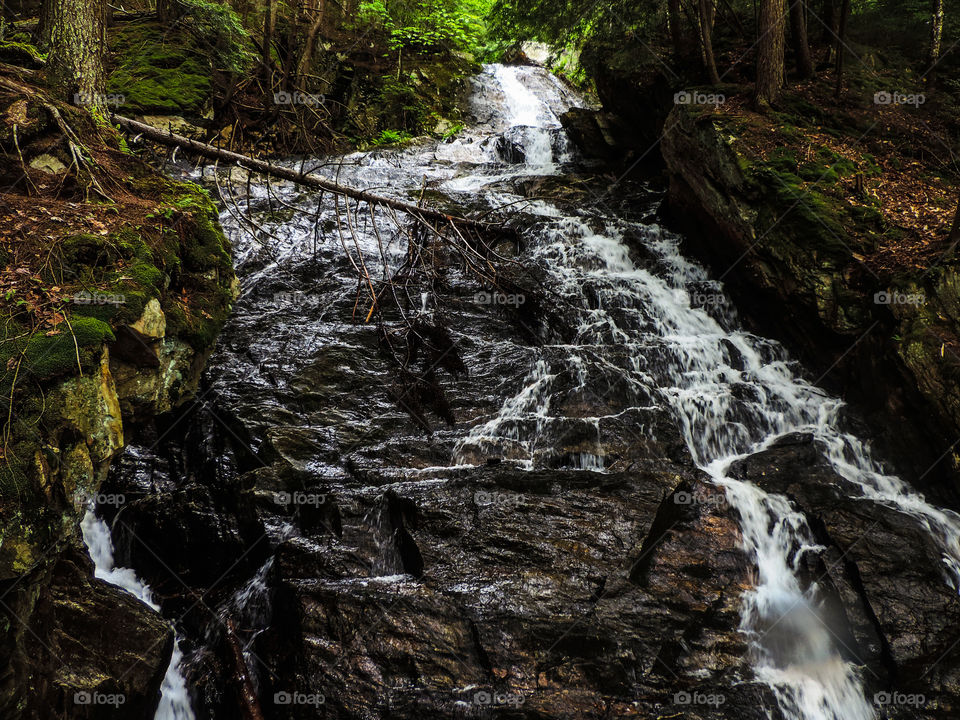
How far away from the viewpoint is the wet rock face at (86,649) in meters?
3.23

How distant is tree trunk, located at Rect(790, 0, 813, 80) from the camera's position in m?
9.64

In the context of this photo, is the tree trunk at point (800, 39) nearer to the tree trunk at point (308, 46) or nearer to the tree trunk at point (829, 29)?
the tree trunk at point (829, 29)

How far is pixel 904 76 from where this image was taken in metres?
10.4

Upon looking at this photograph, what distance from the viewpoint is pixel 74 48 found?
15.9 feet

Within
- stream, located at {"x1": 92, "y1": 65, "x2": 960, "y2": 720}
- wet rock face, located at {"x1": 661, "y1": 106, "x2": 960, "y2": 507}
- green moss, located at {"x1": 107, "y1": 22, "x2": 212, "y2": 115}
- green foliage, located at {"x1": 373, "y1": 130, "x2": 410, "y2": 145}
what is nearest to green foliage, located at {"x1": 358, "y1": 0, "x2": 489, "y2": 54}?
green foliage, located at {"x1": 373, "y1": 130, "x2": 410, "y2": 145}

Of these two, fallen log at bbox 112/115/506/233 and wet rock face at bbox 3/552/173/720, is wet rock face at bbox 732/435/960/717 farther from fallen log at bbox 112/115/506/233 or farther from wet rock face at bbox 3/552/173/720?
wet rock face at bbox 3/552/173/720

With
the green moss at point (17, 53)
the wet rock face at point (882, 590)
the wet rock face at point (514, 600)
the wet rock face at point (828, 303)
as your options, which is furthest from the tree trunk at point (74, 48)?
the wet rock face at point (828, 303)

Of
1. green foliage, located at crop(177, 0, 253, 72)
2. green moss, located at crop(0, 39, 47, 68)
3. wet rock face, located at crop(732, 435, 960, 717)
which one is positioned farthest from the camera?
green foliage, located at crop(177, 0, 253, 72)

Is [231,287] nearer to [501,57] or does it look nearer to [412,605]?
[412,605]

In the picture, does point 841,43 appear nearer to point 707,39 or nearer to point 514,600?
point 707,39

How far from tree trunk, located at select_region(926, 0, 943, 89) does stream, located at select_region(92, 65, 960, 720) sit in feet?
21.6

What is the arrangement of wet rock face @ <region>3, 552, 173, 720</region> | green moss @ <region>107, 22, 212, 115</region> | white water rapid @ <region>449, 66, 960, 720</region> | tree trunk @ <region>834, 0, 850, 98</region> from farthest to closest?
1. green moss @ <region>107, 22, 212, 115</region>
2. tree trunk @ <region>834, 0, 850, 98</region>
3. white water rapid @ <region>449, 66, 960, 720</region>
4. wet rock face @ <region>3, 552, 173, 720</region>

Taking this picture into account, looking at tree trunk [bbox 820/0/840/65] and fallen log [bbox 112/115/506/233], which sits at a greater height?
tree trunk [bbox 820/0/840/65]

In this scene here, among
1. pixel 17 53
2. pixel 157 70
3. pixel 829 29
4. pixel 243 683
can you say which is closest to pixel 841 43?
pixel 829 29
